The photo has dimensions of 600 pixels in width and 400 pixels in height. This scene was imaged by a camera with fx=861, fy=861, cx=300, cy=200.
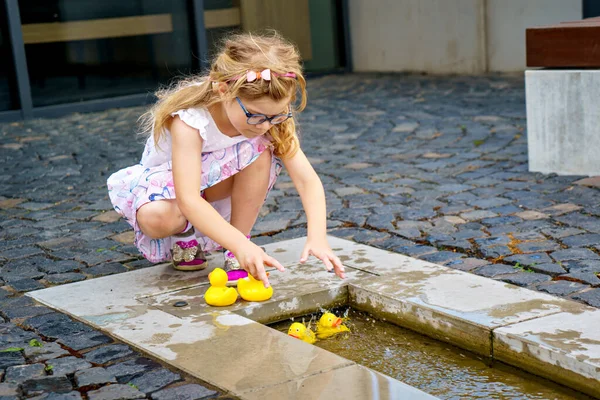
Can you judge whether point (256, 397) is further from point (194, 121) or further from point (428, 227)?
point (428, 227)

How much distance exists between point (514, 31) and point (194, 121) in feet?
22.7

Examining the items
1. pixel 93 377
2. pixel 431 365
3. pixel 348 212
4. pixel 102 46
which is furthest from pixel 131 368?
pixel 102 46

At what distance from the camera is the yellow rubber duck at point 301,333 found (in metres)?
3.03

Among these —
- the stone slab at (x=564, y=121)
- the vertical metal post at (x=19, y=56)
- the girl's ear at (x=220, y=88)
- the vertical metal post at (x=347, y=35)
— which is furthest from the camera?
the vertical metal post at (x=347, y=35)

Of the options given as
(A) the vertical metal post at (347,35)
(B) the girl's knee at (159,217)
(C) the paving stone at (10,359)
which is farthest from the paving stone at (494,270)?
(A) the vertical metal post at (347,35)

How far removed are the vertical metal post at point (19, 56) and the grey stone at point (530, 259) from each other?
20.7ft

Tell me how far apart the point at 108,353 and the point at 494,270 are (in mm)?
1644

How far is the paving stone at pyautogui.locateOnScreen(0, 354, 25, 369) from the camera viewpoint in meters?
2.78

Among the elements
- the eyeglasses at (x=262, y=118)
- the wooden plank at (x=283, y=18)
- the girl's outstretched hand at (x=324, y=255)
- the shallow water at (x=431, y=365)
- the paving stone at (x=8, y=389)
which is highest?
the wooden plank at (x=283, y=18)

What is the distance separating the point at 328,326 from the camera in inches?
122

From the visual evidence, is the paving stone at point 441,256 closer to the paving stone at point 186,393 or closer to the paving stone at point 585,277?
the paving stone at point 585,277

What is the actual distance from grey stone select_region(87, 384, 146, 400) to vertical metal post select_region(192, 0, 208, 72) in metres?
7.38

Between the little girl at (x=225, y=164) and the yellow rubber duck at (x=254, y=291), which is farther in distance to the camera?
the yellow rubber duck at (x=254, y=291)

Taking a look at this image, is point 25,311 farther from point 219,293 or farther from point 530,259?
point 530,259
